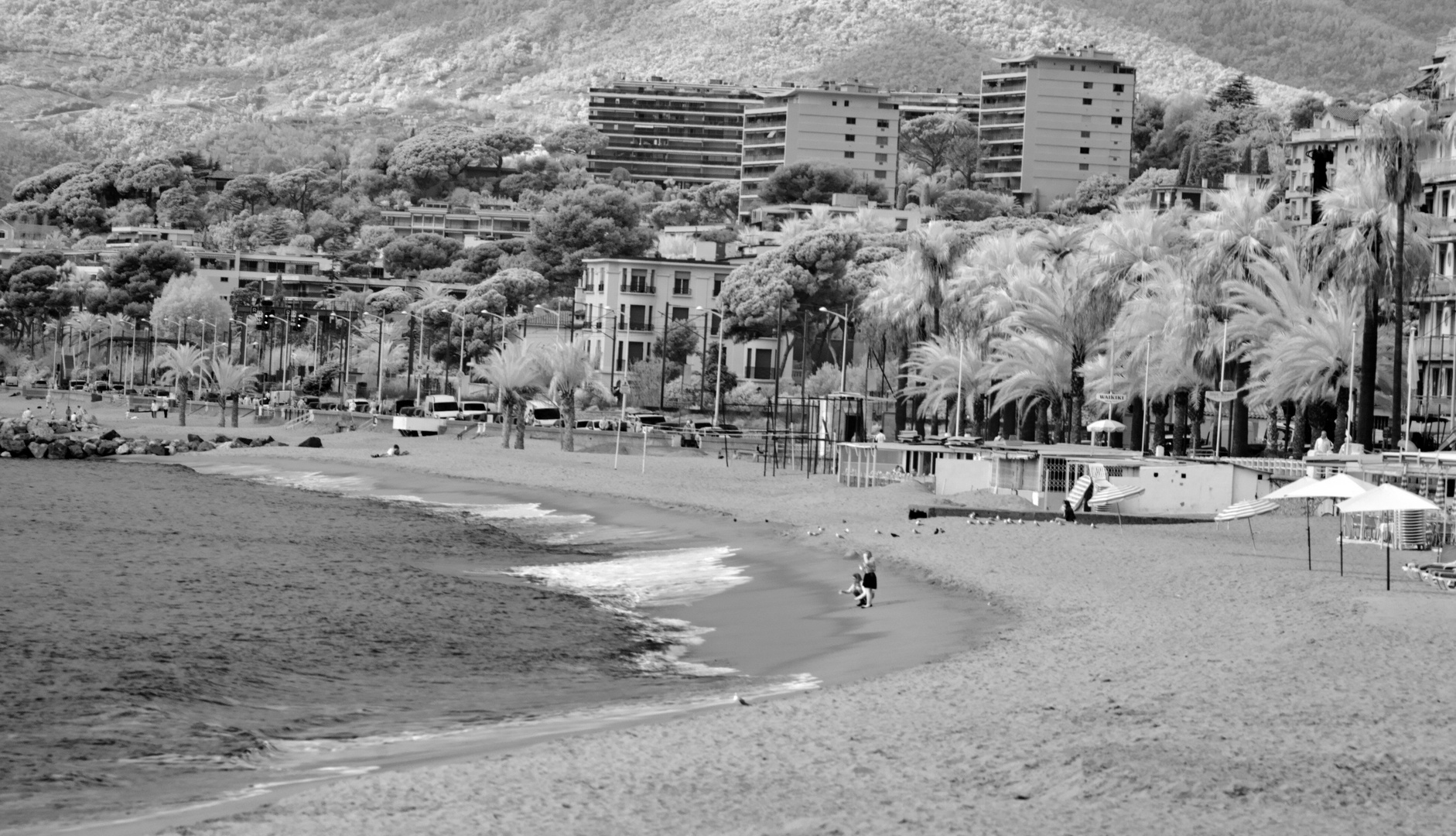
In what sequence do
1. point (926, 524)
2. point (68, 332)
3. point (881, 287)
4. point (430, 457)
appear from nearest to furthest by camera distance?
point (926, 524) < point (430, 457) < point (881, 287) < point (68, 332)

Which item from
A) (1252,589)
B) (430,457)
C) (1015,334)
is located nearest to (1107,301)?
(1015,334)

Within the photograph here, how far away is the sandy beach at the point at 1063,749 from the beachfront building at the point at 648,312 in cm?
8637

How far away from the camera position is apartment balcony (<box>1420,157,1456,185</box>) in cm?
6944

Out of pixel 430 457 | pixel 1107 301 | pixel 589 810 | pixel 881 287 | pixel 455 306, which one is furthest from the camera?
pixel 455 306

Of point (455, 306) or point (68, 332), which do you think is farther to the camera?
point (68, 332)

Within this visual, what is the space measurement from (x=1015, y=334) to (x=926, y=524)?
27299 mm

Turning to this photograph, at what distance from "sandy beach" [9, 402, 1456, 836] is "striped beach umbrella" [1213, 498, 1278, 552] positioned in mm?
9262

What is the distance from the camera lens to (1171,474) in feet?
150

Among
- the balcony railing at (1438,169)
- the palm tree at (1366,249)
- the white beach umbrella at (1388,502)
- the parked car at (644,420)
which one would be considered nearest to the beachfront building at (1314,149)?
the balcony railing at (1438,169)

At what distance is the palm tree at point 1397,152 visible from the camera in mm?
48188

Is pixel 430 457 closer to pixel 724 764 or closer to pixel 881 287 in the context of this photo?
pixel 881 287

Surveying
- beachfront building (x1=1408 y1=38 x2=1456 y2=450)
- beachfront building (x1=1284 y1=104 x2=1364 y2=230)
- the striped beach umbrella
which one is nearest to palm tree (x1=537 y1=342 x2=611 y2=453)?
beachfront building (x1=1408 y1=38 x2=1456 y2=450)

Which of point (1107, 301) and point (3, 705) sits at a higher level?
point (1107, 301)

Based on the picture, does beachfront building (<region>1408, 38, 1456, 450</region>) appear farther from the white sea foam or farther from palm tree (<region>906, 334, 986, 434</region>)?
the white sea foam
